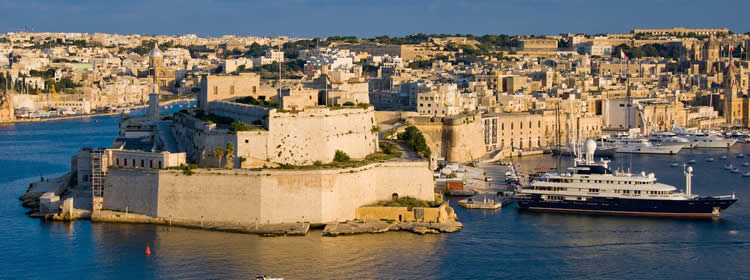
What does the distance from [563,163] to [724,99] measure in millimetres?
22145

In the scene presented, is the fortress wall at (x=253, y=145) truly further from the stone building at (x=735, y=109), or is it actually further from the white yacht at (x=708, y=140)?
the stone building at (x=735, y=109)

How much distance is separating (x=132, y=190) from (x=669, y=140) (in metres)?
23.7

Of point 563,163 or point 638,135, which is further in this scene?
point 638,135

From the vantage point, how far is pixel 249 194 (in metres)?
20.7

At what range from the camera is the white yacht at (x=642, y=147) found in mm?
38031

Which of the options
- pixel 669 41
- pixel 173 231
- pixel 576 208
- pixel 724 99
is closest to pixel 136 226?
pixel 173 231

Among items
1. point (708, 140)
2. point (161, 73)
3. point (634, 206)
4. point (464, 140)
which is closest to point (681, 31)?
point (161, 73)

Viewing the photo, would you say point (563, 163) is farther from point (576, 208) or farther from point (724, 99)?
point (724, 99)

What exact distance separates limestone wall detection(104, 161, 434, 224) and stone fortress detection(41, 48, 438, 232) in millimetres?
20

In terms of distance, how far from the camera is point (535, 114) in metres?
39.3

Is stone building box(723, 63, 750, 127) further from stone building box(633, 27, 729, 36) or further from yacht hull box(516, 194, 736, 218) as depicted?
stone building box(633, 27, 729, 36)

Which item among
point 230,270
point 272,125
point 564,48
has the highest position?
point 564,48

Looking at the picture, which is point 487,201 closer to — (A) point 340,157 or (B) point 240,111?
(A) point 340,157

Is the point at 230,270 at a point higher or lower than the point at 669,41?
lower
